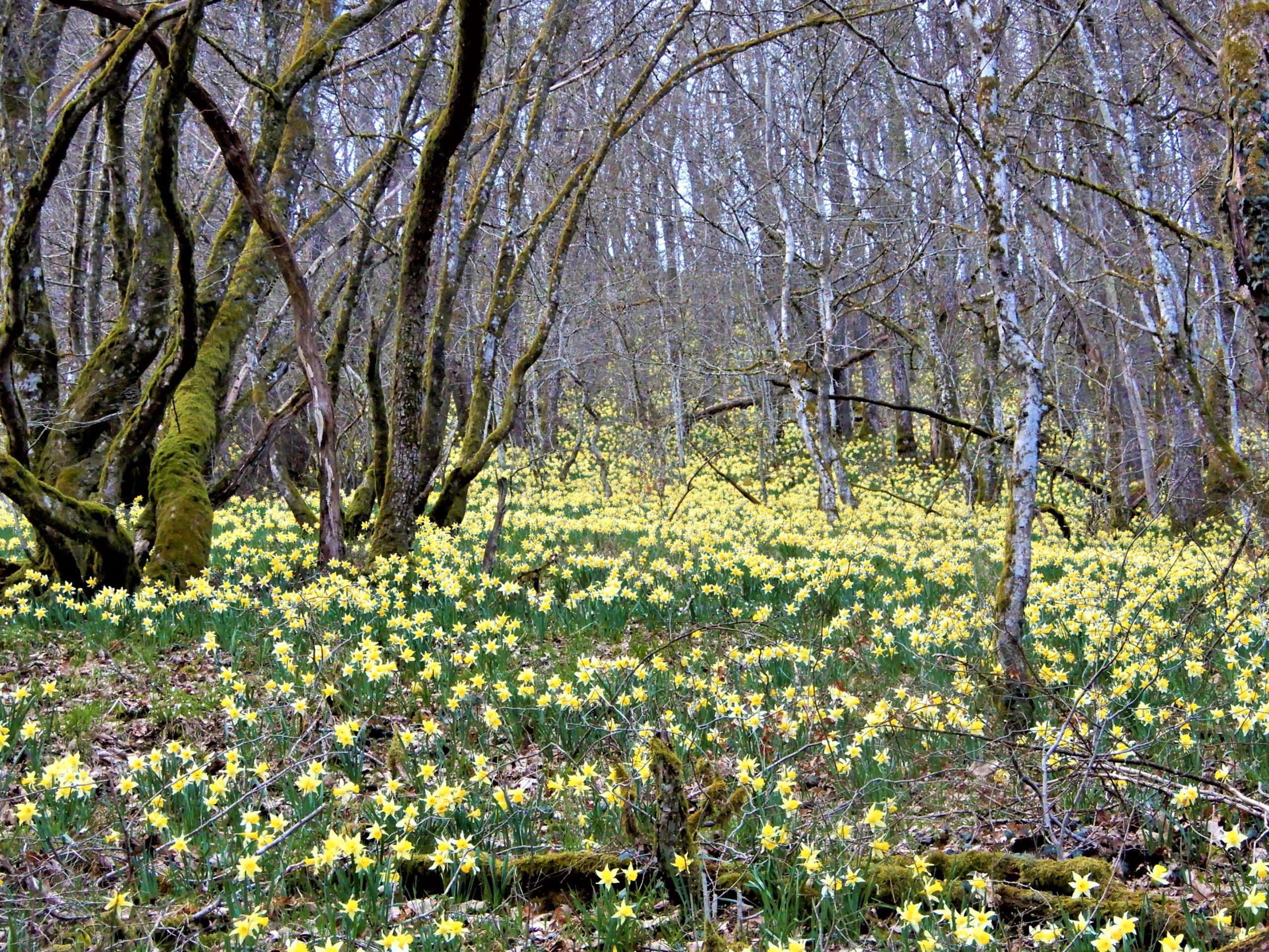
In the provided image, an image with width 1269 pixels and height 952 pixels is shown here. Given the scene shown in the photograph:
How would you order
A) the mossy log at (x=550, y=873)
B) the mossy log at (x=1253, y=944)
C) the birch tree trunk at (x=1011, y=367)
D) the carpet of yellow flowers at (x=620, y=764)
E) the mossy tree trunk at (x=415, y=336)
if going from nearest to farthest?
the mossy log at (x=1253, y=944)
the carpet of yellow flowers at (x=620, y=764)
the mossy log at (x=550, y=873)
the birch tree trunk at (x=1011, y=367)
the mossy tree trunk at (x=415, y=336)

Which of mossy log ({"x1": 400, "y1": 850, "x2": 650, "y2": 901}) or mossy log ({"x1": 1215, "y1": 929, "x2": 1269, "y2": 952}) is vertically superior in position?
mossy log ({"x1": 1215, "y1": 929, "x2": 1269, "y2": 952})

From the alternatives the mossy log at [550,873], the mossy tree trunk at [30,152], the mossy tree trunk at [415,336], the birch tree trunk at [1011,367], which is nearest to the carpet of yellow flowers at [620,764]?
the mossy log at [550,873]

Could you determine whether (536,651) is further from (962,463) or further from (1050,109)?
(1050,109)

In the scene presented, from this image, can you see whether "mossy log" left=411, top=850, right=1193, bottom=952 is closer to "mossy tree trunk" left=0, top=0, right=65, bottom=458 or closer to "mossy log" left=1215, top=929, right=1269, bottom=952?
"mossy log" left=1215, top=929, right=1269, bottom=952

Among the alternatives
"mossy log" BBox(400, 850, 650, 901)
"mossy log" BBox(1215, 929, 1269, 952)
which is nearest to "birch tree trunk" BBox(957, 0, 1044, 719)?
"mossy log" BBox(400, 850, 650, 901)

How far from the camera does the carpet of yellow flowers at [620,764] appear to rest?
8.02 feet

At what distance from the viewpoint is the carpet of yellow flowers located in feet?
8.02

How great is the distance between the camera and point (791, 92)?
13.7 metres

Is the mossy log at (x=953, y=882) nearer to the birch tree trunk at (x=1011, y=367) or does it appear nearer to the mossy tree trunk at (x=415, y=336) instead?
the birch tree trunk at (x=1011, y=367)

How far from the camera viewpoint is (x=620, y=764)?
10.1 ft

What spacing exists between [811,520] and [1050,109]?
25.6ft

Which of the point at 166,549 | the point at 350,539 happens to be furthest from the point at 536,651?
the point at 350,539

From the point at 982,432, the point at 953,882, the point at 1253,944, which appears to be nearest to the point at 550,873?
the point at 953,882

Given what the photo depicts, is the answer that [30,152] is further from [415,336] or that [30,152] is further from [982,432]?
[982,432]
